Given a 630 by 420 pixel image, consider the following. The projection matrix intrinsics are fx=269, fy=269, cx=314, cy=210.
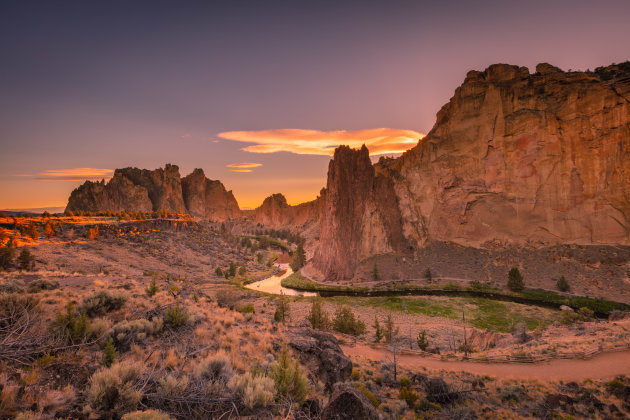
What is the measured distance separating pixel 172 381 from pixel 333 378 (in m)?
5.83

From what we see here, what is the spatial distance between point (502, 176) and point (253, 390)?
→ 6359 centimetres

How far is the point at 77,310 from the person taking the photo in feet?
28.8

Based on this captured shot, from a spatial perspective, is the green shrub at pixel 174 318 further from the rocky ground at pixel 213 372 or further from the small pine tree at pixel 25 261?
the small pine tree at pixel 25 261

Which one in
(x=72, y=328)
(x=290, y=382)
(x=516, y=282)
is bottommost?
(x=516, y=282)

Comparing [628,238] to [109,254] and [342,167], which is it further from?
[109,254]

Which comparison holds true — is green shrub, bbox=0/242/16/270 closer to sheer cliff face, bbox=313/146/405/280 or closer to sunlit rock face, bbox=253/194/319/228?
sheer cliff face, bbox=313/146/405/280

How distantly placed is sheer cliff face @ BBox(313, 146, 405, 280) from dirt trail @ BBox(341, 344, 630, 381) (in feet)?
135

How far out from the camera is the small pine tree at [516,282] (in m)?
43.2

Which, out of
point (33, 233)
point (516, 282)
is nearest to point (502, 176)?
point (516, 282)

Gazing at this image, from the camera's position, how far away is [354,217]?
64500 mm

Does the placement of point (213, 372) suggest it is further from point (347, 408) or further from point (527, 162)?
point (527, 162)

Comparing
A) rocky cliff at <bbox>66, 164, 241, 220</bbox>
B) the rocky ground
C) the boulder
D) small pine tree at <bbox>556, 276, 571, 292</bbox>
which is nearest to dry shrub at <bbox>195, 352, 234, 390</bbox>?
the rocky ground

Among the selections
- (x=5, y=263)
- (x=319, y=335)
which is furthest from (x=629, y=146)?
(x=5, y=263)

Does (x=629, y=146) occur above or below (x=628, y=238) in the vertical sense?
above
